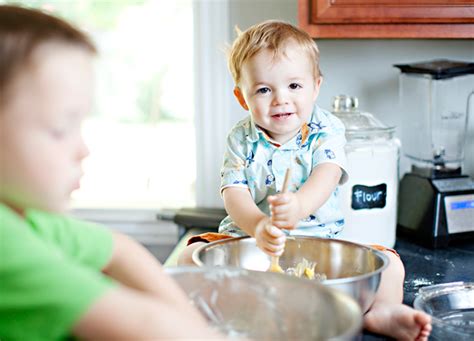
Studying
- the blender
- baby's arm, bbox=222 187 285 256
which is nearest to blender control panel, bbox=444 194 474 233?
the blender

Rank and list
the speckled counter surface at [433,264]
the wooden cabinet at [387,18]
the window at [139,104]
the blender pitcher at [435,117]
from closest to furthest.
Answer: the speckled counter surface at [433,264] < the wooden cabinet at [387,18] < the blender pitcher at [435,117] < the window at [139,104]

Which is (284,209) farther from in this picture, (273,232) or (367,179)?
(367,179)

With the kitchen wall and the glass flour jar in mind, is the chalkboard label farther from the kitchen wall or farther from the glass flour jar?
the kitchen wall

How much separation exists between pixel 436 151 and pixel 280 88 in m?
0.72

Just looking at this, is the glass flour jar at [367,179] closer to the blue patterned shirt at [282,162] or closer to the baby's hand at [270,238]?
the blue patterned shirt at [282,162]

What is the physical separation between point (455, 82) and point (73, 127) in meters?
1.52

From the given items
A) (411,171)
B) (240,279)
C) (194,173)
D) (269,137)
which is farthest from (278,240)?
(194,173)

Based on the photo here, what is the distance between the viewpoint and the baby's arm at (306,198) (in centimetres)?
127

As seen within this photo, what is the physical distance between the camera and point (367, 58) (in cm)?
212

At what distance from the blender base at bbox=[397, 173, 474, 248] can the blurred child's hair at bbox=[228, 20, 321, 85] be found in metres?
0.53

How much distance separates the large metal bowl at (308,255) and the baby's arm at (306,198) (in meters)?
0.06

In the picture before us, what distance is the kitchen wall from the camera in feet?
6.93

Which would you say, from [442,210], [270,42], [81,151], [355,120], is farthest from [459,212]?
[81,151]

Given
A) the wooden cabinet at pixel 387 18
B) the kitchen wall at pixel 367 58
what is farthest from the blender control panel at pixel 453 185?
the wooden cabinet at pixel 387 18
